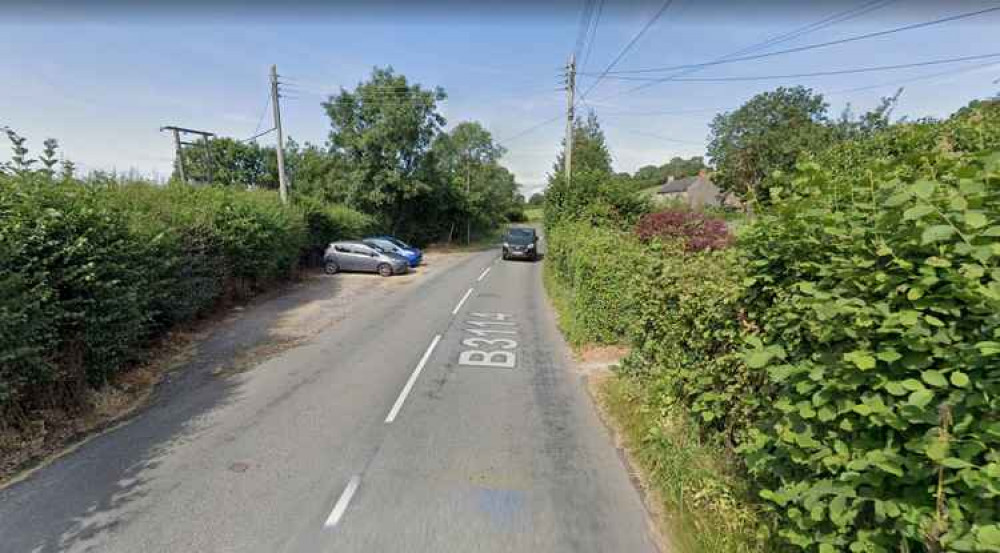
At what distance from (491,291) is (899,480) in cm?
1286

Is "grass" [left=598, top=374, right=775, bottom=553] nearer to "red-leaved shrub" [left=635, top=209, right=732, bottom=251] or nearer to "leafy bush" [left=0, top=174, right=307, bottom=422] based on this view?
"red-leaved shrub" [left=635, top=209, right=732, bottom=251]

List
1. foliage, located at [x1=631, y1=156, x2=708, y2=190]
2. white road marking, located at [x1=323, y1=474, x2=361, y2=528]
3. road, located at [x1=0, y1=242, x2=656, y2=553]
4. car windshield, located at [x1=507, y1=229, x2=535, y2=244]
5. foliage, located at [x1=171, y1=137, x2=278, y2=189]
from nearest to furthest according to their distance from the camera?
road, located at [x1=0, y1=242, x2=656, y2=553], white road marking, located at [x1=323, y1=474, x2=361, y2=528], car windshield, located at [x1=507, y1=229, x2=535, y2=244], foliage, located at [x1=171, y1=137, x2=278, y2=189], foliage, located at [x1=631, y1=156, x2=708, y2=190]

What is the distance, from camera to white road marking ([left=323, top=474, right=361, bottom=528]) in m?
3.46

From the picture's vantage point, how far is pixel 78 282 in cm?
529

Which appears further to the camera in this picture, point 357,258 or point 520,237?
point 520,237

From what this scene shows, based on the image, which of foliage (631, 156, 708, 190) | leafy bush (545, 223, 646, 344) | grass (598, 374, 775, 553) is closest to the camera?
grass (598, 374, 775, 553)

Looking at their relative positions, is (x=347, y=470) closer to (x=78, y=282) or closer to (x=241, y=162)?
(x=78, y=282)

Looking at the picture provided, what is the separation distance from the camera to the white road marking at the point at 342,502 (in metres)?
3.46

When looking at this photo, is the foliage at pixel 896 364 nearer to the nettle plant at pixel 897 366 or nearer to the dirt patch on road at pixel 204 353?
the nettle plant at pixel 897 366

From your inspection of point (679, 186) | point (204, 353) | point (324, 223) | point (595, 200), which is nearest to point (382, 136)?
Result: point (324, 223)

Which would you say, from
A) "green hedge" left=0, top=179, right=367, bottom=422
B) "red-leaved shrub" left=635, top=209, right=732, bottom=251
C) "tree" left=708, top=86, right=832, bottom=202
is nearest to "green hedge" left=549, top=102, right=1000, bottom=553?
"red-leaved shrub" left=635, top=209, right=732, bottom=251

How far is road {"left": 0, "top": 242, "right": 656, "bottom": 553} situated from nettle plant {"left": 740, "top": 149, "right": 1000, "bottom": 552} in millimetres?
1933

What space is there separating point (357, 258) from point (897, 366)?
1836cm

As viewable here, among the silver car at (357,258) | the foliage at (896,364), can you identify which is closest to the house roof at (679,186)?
the silver car at (357,258)
